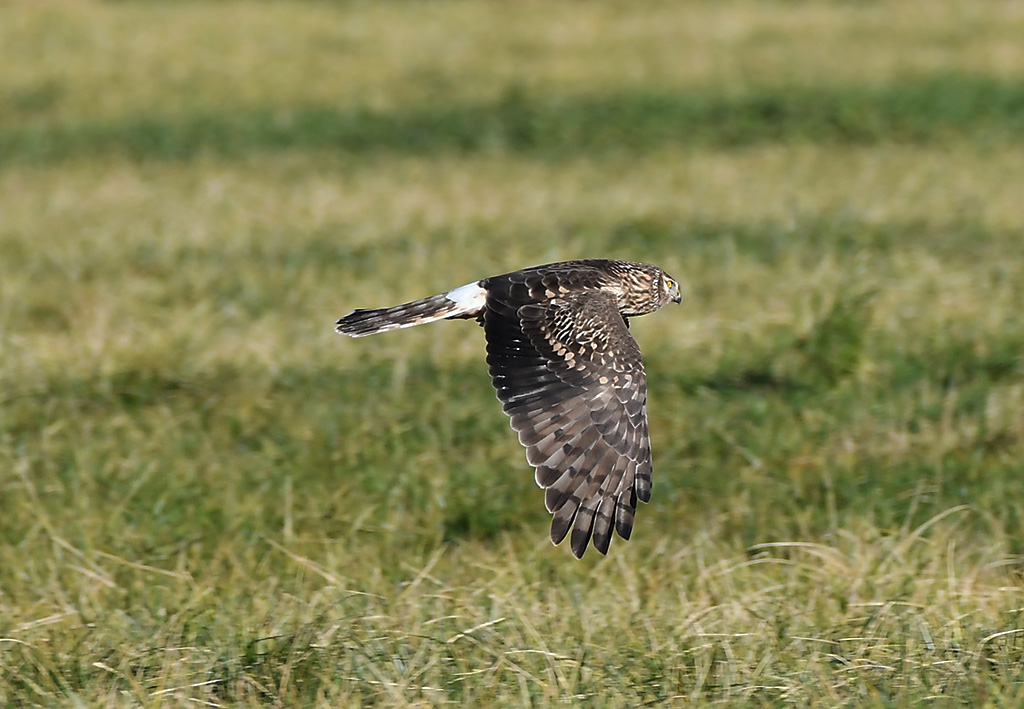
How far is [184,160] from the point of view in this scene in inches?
520

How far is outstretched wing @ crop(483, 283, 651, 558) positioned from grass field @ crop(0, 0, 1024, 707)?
1.21ft

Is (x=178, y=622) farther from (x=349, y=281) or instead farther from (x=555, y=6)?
(x=555, y=6)

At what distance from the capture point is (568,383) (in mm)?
4391

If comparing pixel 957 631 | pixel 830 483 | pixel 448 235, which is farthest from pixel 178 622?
pixel 448 235

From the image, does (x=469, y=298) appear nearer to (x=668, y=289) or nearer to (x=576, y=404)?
(x=576, y=404)

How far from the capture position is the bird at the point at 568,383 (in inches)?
164

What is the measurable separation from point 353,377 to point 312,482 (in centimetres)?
122

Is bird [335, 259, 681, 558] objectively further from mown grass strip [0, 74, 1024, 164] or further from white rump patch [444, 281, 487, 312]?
mown grass strip [0, 74, 1024, 164]

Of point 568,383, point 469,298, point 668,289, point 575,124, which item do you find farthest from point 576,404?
point 575,124

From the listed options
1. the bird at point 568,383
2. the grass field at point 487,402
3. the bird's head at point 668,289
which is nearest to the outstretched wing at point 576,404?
the bird at point 568,383

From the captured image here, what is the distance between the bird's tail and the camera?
15.7 feet

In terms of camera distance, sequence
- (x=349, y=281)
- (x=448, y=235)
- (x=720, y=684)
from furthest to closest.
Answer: (x=448, y=235) → (x=349, y=281) → (x=720, y=684)

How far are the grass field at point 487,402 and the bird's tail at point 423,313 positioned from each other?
78cm

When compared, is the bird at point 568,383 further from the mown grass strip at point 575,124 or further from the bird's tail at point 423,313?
the mown grass strip at point 575,124
